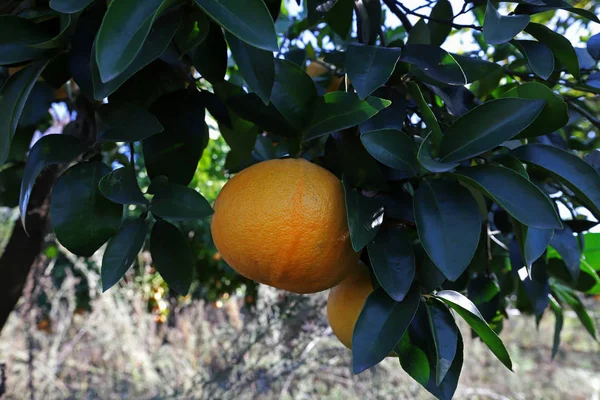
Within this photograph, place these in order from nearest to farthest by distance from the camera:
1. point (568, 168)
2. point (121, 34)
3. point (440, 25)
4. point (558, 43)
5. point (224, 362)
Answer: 1. point (121, 34)
2. point (568, 168)
3. point (558, 43)
4. point (440, 25)
5. point (224, 362)

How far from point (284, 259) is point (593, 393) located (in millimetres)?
3282

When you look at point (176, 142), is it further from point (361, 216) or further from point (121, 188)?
point (361, 216)

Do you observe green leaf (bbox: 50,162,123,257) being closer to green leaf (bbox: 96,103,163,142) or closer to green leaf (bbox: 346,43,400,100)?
green leaf (bbox: 96,103,163,142)


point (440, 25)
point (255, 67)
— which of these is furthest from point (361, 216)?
point (440, 25)

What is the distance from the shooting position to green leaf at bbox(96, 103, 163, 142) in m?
0.45

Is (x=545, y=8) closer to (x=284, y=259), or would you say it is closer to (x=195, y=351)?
(x=284, y=259)

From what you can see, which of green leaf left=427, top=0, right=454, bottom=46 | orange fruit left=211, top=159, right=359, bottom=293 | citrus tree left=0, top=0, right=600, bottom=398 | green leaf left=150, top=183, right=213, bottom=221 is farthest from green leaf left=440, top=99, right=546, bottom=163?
green leaf left=427, top=0, right=454, bottom=46

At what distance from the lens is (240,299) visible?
2.96 metres

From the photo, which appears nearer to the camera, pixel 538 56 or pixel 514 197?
pixel 514 197

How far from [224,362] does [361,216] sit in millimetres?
1363

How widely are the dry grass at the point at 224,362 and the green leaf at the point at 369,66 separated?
89 centimetres

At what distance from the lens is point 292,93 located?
0.49 metres

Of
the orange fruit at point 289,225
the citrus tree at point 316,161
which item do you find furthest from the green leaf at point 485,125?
the orange fruit at point 289,225

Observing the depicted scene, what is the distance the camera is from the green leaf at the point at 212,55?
496 mm
